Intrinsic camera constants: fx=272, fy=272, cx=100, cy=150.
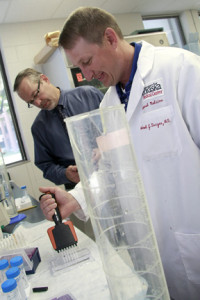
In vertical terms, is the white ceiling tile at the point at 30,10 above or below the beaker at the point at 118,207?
above

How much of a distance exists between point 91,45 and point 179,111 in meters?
0.48

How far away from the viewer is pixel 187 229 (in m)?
1.14

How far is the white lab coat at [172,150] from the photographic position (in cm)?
109

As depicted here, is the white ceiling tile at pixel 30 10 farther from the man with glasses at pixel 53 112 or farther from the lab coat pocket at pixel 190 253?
the lab coat pocket at pixel 190 253

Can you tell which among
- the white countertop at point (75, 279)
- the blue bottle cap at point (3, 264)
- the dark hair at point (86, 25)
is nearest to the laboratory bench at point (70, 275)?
the white countertop at point (75, 279)

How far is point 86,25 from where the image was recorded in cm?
115

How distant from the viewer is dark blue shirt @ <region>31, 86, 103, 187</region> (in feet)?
7.62

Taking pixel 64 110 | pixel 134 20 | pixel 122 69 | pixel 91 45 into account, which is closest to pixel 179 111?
pixel 122 69

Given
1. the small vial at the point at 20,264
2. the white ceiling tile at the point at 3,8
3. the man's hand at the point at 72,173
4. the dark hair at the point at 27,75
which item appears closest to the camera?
the small vial at the point at 20,264

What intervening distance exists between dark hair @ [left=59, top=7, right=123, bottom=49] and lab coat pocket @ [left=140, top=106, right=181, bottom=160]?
1.34 ft

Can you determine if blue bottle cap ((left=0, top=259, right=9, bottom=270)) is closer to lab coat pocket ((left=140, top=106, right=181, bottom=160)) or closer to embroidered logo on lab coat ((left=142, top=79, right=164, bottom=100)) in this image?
lab coat pocket ((left=140, top=106, right=181, bottom=160))

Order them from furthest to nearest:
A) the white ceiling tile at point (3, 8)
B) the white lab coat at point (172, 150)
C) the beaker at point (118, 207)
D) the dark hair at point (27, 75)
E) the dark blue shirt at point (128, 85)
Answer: the white ceiling tile at point (3, 8) → the dark hair at point (27, 75) → the dark blue shirt at point (128, 85) → the white lab coat at point (172, 150) → the beaker at point (118, 207)

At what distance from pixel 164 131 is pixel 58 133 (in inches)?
53.1

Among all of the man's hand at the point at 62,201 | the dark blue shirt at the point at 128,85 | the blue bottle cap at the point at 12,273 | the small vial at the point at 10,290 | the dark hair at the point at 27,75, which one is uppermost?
the dark hair at the point at 27,75
